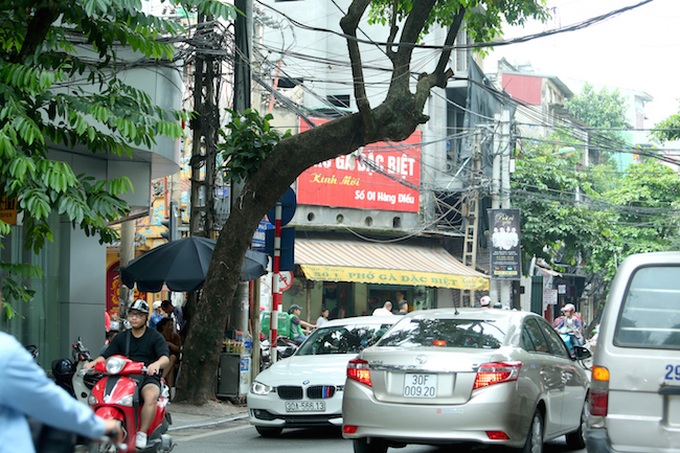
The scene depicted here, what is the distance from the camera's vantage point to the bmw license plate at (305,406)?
12094 mm

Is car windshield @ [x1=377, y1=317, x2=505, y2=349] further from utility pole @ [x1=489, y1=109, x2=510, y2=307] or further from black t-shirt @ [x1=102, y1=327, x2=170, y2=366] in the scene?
utility pole @ [x1=489, y1=109, x2=510, y2=307]

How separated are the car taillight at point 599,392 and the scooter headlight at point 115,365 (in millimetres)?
3755

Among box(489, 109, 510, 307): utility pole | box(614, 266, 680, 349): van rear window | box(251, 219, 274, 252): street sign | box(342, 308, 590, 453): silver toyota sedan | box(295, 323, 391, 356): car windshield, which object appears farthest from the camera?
box(489, 109, 510, 307): utility pole

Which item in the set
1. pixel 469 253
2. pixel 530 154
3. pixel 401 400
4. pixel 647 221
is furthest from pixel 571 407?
pixel 647 221

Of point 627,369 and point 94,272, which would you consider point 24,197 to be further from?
point 94,272

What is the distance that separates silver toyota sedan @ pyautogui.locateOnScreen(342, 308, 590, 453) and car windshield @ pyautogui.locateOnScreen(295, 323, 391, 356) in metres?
3.52

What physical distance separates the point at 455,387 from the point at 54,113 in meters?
4.85

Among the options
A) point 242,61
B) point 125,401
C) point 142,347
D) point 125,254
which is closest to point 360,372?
point 142,347

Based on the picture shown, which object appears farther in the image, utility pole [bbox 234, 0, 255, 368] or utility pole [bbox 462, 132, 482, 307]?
utility pole [bbox 462, 132, 482, 307]

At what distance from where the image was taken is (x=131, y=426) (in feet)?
27.2

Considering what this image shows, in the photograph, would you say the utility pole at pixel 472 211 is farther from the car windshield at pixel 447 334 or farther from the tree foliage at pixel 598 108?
the tree foliage at pixel 598 108

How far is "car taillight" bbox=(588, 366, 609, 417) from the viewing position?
6.68 m

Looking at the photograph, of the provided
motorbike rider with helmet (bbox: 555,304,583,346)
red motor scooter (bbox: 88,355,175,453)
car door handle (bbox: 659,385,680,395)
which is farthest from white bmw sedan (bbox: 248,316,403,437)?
motorbike rider with helmet (bbox: 555,304,583,346)

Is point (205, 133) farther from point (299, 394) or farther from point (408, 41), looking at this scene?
point (299, 394)
